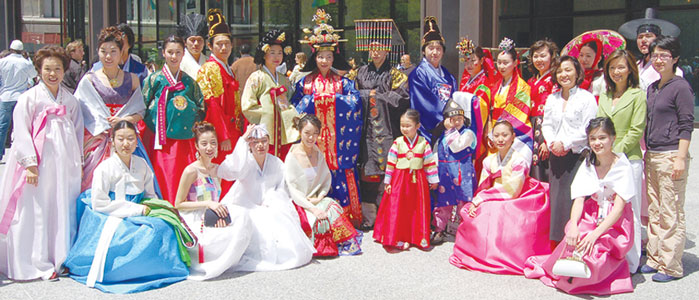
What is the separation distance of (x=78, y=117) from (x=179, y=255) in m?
1.18

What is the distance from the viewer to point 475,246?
13.4 ft

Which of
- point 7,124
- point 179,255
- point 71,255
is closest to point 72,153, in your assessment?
point 71,255

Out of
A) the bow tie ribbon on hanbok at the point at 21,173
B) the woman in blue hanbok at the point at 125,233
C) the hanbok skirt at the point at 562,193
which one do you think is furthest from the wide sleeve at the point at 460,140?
the bow tie ribbon on hanbok at the point at 21,173

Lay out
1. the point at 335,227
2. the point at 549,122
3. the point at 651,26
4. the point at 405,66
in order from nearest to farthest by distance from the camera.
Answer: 1. the point at 549,122
2. the point at 335,227
3. the point at 651,26
4. the point at 405,66

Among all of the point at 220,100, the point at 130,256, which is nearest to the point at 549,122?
the point at 220,100

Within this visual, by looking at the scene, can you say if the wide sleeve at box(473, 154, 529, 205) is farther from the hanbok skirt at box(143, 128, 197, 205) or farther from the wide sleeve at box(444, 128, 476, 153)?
the hanbok skirt at box(143, 128, 197, 205)

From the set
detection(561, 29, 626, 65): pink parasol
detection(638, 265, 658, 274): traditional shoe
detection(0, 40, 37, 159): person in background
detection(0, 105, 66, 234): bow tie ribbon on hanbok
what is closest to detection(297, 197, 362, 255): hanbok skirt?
detection(0, 105, 66, 234): bow tie ribbon on hanbok

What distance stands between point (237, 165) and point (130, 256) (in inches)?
35.5

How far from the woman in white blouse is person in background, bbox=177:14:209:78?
9.04 ft

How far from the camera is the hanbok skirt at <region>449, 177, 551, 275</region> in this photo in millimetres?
3979

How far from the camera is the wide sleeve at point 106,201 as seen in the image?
12.4ft

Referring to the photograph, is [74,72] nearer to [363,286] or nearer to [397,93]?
[397,93]

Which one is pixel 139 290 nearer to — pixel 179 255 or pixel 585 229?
pixel 179 255

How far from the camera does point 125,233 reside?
3.67m
